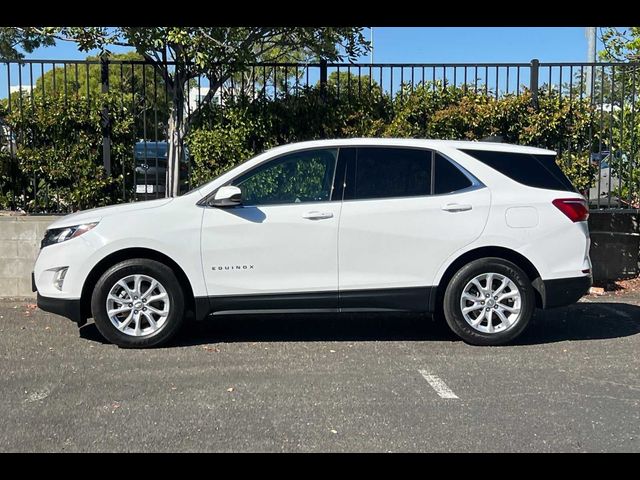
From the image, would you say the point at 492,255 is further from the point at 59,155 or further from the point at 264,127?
the point at 59,155

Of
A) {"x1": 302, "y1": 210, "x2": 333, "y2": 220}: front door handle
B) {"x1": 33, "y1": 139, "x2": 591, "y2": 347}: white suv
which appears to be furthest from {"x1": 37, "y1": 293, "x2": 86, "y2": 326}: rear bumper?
{"x1": 302, "y1": 210, "x2": 333, "y2": 220}: front door handle

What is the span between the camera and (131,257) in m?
6.07

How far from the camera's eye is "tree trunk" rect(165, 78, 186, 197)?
8617 millimetres

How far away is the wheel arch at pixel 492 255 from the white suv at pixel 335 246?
0.03ft

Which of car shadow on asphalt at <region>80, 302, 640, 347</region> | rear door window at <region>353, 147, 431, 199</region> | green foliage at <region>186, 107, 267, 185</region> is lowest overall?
car shadow on asphalt at <region>80, 302, 640, 347</region>

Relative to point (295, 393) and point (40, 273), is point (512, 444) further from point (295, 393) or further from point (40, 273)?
point (40, 273)

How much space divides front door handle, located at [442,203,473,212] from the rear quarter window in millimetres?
466

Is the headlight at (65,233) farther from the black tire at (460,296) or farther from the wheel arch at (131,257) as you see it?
the black tire at (460,296)

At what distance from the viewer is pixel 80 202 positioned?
27.9ft

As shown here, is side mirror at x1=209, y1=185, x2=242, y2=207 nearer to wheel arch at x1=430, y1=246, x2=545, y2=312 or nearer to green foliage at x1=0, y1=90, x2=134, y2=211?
wheel arch at x1=430, y1=246, x2=545, y2=312

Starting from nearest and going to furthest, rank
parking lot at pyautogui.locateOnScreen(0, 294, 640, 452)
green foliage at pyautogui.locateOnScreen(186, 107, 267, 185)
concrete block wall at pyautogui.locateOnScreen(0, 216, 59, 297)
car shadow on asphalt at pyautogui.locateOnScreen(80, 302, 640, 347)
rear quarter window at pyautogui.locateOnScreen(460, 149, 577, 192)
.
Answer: parking lot at pyautogui.locateOnScreen(0, 294, 640, 452) < rear quarter window at pyautogui.locateOnScreen(460, 149, 577, 192) < car shadow on asphalt at pyautogui.locateOnScreen(80, 302, 640, 347) < concrete block wall at pyautogui.locateOnScreen(0, 216, 59, 297) < green foliage at pyautogui.locateOnScreen(186, 107, 267, 185)

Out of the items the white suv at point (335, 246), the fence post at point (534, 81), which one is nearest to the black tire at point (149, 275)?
the white suv at point (335, 246)

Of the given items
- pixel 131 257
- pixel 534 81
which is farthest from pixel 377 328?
pixel 534 81

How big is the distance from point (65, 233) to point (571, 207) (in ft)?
14.1
